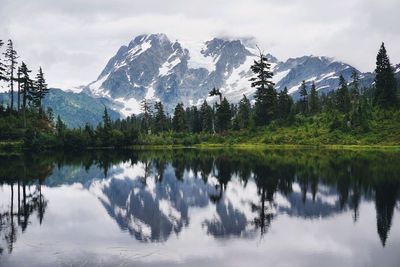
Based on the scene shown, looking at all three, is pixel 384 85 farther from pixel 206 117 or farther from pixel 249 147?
pixel 206 117

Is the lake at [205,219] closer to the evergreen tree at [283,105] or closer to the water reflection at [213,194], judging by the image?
the water reflection at [213,194]

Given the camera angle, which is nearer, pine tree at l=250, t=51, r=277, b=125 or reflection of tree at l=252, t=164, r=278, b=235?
reflection of tree at l=252, t=164, r=278, b=235

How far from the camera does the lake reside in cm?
1956

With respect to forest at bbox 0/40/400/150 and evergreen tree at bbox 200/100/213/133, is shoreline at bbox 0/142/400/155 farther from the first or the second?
evergreen tree at bbox 200/100/213/133

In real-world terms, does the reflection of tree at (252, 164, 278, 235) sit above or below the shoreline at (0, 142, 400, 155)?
below

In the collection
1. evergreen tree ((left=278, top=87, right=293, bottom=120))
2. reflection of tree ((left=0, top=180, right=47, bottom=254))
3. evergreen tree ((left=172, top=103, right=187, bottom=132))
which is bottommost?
reflection of tree ((left=0, top=180, right=47, bottom=254))

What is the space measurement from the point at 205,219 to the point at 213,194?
9.11 metres

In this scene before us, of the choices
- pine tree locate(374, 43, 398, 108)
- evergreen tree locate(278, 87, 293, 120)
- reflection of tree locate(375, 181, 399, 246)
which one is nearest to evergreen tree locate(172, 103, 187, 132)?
evergreen tree locate(278, 87, 293, 120)

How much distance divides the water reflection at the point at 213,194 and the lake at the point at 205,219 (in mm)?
80

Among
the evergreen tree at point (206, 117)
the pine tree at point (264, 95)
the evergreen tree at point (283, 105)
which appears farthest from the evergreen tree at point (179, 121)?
the pine tree at point (264, 95)

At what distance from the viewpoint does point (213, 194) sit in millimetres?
36219

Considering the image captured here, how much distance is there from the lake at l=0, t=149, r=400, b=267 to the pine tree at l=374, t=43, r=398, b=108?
70.9m

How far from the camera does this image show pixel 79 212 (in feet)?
99.5

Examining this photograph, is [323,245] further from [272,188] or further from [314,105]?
[314,105]
